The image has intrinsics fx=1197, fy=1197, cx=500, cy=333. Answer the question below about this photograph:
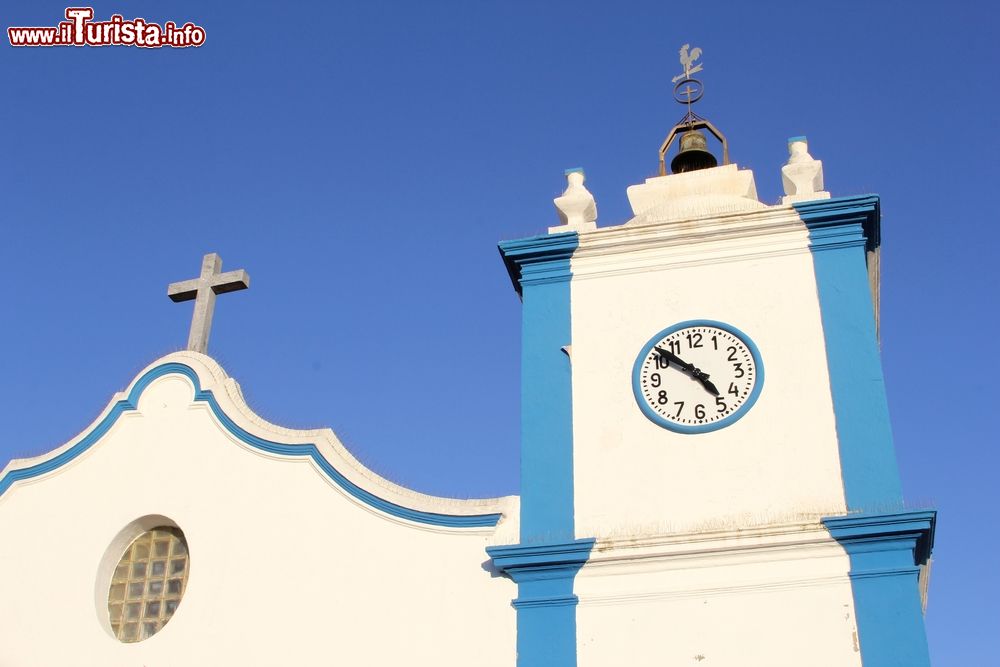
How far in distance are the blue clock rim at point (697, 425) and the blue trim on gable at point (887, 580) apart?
130cm

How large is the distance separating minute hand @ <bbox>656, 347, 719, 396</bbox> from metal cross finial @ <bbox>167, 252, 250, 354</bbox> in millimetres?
4881

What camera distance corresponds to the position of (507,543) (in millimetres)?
10484

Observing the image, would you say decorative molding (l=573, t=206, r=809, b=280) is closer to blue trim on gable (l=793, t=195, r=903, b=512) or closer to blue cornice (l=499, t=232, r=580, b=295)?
blue cornice (l=499, t=232, r=580, b=295)

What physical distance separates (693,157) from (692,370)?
3.75 m

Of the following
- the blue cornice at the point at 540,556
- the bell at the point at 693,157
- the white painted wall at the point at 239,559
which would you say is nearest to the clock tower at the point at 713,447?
the blue cornice at the point at 540,556

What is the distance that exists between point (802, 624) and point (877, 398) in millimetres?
2081

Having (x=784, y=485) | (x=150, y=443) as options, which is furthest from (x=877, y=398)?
(x=150, y=443)

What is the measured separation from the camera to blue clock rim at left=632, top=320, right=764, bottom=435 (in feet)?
33.9

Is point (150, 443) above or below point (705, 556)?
above

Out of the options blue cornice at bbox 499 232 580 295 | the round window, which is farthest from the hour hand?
the round window

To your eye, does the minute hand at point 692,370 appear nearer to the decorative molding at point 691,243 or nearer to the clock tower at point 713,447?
the clock tower at point 713,447

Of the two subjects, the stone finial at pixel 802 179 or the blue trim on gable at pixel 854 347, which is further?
the stone finial at pixel 802 179

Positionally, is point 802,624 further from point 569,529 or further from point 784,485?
point 569,529

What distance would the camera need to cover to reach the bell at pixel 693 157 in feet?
44.5
